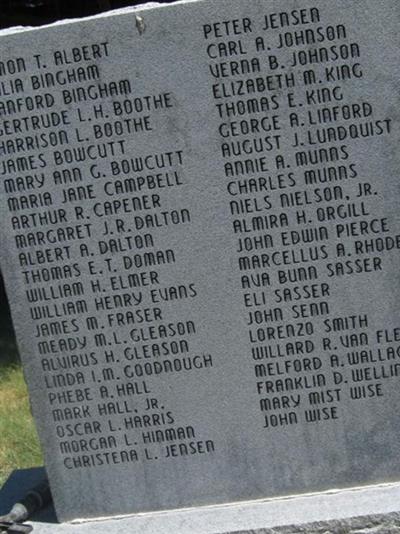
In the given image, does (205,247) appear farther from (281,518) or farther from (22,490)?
(22,490)

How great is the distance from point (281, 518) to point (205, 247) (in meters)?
1.05

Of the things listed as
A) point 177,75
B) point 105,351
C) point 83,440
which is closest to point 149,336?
point 105,351

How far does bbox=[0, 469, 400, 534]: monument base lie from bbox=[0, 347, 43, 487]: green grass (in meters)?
1.47

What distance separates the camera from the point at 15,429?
5.49 meters

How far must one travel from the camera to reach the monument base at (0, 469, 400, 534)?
3273 millimetres

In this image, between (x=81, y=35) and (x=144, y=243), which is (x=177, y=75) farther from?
(x=144, y=243)

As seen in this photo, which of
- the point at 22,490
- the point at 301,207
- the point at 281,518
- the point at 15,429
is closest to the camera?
the point at 301,207

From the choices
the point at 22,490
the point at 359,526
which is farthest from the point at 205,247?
the point at 22,490

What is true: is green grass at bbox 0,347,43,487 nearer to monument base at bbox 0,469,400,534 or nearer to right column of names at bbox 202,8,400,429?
monument base at bbox 0,469,400,534

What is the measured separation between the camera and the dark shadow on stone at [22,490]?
3.63m

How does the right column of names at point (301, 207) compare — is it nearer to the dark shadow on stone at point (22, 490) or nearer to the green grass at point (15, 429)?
the dark shadow on stone at point (22, 490)

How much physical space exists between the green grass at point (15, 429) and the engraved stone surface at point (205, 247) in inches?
61.2

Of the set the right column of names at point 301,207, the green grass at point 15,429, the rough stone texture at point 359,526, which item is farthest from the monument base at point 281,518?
the green grass at point 15,429

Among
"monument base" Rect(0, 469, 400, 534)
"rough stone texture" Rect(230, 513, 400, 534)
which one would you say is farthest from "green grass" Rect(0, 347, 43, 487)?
"rough stone texture" Rect(230, 513, 400, 534)
